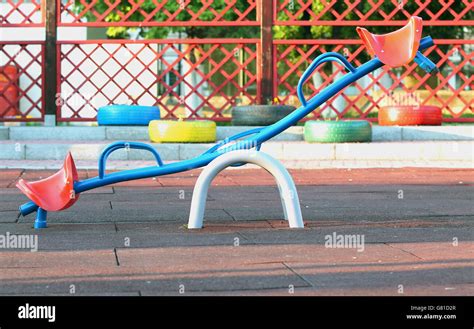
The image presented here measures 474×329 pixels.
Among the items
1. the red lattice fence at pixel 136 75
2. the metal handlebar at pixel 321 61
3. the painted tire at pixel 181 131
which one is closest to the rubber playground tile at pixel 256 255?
the metal handlebar at pixel 321 61

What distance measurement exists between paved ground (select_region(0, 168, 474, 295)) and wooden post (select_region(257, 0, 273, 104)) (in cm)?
496

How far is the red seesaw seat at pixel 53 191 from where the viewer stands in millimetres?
6742

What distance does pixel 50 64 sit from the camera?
14680 mm

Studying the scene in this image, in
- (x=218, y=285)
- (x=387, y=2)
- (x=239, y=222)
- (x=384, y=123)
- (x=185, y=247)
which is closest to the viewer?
(x=218, y=285)

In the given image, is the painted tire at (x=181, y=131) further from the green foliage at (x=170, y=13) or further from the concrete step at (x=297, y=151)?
the green foliage at (x=170, y=13)

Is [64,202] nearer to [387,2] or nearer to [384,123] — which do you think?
[384,123]

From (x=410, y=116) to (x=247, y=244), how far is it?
854 cm

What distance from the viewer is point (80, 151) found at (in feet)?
42.2

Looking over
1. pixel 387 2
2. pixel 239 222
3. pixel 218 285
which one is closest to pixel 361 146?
pixel 239 222

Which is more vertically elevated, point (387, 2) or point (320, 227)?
point (387, 2)

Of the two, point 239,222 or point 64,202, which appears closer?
point 64,202

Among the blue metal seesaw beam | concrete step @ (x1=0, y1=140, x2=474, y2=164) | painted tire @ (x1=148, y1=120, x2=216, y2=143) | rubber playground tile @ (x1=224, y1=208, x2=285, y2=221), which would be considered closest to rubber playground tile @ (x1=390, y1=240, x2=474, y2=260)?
the blue metal seesaw beam
